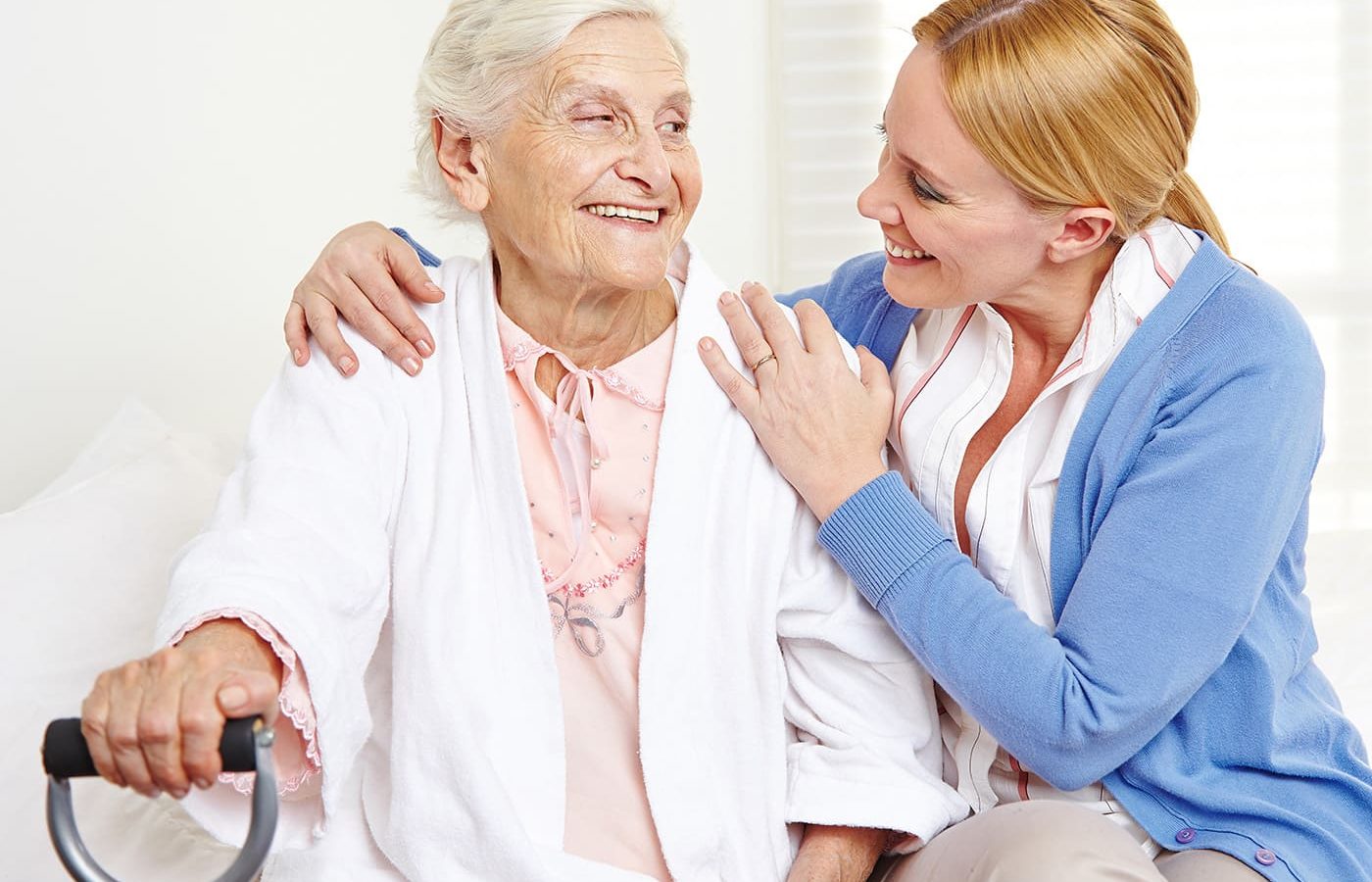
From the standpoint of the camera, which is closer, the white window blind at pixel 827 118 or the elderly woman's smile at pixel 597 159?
the elderly woman's smile at pixel 597 159

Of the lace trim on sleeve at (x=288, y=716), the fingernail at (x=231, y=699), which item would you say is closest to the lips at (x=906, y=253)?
the lace trim on sleeve at (x=288, y=716)

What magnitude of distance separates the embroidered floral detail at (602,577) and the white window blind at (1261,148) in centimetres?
172

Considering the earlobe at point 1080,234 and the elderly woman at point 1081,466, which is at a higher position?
the earlobe at point 1080,234

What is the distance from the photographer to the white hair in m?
1.53

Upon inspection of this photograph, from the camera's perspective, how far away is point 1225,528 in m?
1.44

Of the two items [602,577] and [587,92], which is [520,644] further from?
[587,92]

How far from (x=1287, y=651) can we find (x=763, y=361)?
681 millimetres

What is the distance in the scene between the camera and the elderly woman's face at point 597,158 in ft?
5.06

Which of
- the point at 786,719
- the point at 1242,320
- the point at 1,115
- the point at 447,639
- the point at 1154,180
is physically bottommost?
the point at 786,719

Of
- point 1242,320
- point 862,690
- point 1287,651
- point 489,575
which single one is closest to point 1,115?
point 489,575

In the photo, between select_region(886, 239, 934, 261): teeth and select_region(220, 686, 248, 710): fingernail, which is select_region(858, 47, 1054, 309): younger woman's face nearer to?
select_region(886, 239, 934, 261): teeth

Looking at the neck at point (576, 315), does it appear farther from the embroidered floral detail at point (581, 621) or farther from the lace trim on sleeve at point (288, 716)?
the lace trim on sleeve at point (288, 716)

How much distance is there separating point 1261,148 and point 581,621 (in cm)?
232

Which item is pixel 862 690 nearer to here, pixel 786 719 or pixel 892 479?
pixel 786 719
